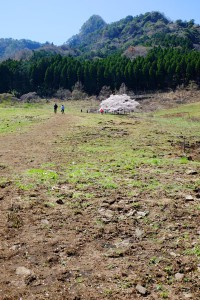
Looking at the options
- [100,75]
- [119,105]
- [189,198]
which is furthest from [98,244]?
[100,75]

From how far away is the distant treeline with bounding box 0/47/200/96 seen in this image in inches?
3302

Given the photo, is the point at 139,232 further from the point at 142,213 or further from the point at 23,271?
the point at 23,271

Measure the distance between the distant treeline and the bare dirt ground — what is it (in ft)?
244

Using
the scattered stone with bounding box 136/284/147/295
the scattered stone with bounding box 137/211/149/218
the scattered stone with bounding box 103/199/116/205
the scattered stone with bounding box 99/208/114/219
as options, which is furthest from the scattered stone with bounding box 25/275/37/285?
the scattered stone with bounding box 103/199/116/205

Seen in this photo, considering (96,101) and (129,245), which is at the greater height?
(96,101)

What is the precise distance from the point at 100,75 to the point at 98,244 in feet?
273

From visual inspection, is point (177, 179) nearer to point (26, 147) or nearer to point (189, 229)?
point (189, 229)

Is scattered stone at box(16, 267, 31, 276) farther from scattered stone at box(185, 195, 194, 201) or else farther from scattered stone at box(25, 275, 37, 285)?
scattered stone at box(185, 195, 194, 201)

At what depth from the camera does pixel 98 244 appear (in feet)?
29.3

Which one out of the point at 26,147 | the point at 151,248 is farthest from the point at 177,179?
the point at 26,147

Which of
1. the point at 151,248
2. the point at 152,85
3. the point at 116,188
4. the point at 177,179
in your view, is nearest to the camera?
the point at 151,248

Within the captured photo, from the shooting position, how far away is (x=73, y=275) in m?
7.59

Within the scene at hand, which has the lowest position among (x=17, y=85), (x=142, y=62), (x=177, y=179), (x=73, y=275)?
(x=73, y=275)

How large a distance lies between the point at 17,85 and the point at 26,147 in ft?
275
